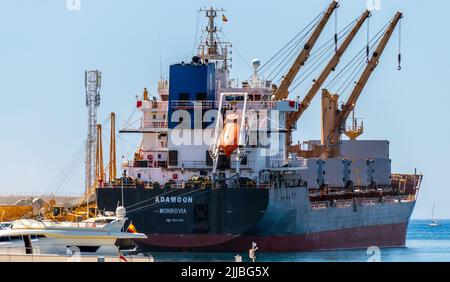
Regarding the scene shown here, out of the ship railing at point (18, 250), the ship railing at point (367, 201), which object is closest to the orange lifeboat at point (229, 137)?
the ship railing at point (367, 201)

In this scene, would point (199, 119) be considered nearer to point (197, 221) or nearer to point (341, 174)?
point (197, 221)

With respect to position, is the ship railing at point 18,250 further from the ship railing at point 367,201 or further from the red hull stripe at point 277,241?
the ship railing at point 367,201

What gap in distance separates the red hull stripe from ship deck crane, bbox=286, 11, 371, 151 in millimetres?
8099

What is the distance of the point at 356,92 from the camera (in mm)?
109062

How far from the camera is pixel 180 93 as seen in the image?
251ft

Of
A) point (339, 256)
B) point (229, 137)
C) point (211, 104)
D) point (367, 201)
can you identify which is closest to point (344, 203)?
point (367, 201)

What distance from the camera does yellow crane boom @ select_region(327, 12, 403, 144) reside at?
107000 mm

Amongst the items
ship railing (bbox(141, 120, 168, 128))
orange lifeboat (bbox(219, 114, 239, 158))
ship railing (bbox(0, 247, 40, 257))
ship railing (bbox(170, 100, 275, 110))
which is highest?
ship railing (bbox(170, 100, 275, 110))

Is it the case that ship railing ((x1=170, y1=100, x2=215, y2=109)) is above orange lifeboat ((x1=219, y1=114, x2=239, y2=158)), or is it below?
above

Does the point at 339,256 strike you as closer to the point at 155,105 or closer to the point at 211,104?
the point at 211,104

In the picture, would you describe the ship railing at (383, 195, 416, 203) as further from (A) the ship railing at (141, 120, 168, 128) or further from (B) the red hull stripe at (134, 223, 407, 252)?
(A) the ship railing at (141, 120, 168, 128)

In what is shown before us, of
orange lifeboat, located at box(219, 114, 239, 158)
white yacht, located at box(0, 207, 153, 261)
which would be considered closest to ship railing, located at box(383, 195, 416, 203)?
orange lifeboat, located at box(219, 114, 239, 158)

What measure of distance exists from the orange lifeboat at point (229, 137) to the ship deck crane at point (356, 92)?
110 ft
